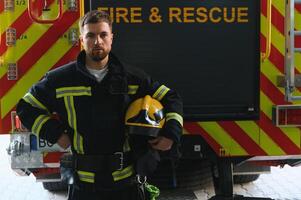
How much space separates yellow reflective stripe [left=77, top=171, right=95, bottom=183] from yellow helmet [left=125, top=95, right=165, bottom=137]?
31 centimetres

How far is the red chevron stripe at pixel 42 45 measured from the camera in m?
3.52

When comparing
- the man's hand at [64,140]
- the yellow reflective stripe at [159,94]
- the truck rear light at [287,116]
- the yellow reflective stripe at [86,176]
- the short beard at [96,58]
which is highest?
the short beard at [96,58]

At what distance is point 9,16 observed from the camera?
352 centimetres

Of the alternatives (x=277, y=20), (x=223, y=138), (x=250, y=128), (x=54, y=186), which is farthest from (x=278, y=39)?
(x=54, y=186)

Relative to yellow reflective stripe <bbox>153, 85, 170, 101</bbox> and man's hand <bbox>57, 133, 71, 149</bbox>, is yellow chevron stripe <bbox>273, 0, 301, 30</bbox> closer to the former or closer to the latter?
yellow reflective stripe <bbox>153, 85, 170, 101</bbox>

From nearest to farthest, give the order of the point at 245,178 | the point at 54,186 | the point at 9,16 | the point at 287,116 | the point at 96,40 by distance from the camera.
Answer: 1. the point at 96,40
2. the point at 9,16
3. the point at 287,116
4. the point at 54,186
5. the point at 245,178

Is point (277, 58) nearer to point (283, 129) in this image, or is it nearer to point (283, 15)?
point (283, 15)

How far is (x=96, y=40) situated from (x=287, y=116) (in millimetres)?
1783

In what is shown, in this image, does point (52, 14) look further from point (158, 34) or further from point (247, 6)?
point (247, 6)

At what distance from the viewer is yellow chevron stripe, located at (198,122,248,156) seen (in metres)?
3.61

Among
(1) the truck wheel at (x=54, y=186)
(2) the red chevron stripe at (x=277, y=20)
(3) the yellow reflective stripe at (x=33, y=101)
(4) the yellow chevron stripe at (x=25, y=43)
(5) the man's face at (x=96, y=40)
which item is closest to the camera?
(5) the man's face at (x=96, y=40)

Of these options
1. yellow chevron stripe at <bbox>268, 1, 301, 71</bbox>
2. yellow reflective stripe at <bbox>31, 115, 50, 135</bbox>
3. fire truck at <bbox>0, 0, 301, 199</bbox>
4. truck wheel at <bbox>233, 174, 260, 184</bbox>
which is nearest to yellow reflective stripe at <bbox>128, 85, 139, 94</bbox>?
yellow reflective stripe at <bbox>31, 115, 50, 135</bbox>

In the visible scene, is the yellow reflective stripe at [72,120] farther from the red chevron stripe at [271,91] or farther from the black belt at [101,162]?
the red chevron stripe at [271,91]

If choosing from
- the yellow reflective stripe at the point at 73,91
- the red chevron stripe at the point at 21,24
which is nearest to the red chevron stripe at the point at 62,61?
the red chevron stripe at the point at 21,24
